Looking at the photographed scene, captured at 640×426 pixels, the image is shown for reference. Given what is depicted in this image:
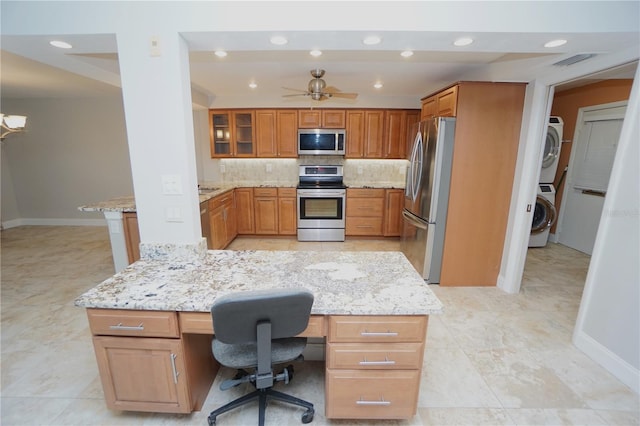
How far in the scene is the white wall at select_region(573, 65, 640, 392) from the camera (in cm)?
173

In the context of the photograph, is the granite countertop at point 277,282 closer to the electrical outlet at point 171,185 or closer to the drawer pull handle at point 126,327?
the drawer pull handle at point 126,327

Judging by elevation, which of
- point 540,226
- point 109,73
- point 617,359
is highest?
point 109,73

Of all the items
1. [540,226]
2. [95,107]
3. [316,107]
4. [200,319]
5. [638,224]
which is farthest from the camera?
[95,107]

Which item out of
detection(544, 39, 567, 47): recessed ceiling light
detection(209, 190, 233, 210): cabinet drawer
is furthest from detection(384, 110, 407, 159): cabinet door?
detection(544, 39, 567, 47): recessed ceiling light

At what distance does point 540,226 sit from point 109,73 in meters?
5.92

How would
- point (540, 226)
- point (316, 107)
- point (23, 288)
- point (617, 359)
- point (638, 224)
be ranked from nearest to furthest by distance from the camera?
point (638, 224) → point (617, 359) → point (23, 288) → point (540, 226) → point (316, 107)

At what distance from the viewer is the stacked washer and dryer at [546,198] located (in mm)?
4051

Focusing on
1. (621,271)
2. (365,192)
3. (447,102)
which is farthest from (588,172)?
(365,192)

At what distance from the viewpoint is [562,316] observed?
8.27ft

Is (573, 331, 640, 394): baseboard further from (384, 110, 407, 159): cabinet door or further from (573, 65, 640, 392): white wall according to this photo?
(384, 110, 407, 159): cabinet door

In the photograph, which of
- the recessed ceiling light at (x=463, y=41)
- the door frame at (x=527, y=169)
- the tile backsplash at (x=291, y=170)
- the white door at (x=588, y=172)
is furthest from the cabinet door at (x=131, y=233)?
the white door at (x=588, y=172)

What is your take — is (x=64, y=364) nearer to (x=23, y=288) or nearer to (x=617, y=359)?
(x=23, y=288)

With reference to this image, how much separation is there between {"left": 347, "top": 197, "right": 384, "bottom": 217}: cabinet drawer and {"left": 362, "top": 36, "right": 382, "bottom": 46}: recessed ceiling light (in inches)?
114

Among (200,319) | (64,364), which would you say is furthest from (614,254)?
(64,364)
